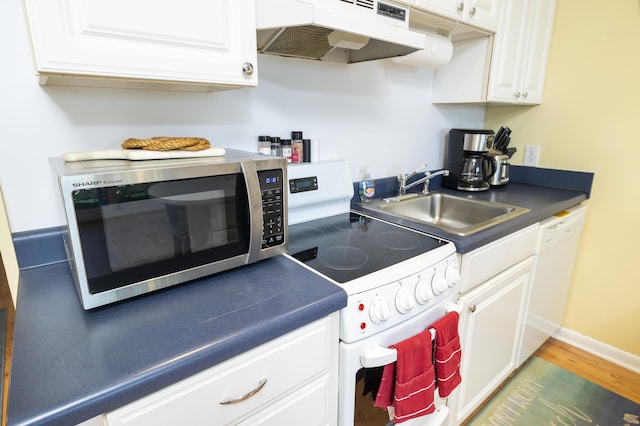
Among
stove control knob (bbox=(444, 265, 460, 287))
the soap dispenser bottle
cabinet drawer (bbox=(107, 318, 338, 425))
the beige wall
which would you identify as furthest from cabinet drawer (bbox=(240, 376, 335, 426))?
the beige wall

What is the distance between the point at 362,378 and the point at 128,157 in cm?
85

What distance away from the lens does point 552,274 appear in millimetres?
1826

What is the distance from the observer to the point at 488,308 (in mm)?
1390

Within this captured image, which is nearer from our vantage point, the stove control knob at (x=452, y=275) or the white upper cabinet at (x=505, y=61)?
the stove control knob at (x=452, y=275)

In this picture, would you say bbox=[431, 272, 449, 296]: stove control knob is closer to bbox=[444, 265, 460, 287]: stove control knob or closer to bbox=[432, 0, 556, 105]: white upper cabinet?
bbox=[444, 265, 460, 287]: stove control knob

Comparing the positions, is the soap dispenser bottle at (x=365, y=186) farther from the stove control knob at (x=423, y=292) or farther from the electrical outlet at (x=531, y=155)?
the electrical outlet at (x=531, y=155)

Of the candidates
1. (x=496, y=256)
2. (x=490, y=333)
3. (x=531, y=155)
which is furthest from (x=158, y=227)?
(x=531, y=155)

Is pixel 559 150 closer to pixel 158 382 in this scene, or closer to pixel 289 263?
pixel 289 263

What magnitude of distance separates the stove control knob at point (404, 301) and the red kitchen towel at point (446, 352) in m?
0.15

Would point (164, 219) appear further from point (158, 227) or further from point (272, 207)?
point (272, 207)

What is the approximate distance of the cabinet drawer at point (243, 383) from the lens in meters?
0.62

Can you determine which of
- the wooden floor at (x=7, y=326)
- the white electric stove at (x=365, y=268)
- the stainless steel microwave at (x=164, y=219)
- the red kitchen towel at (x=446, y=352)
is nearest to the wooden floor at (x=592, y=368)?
the red kitchen towel at (x=446, y=352)

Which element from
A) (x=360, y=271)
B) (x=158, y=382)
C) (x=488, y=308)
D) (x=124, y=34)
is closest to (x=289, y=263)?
(x=360, y=271)

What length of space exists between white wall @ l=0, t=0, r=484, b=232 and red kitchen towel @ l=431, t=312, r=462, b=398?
847 millimetres
